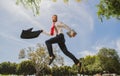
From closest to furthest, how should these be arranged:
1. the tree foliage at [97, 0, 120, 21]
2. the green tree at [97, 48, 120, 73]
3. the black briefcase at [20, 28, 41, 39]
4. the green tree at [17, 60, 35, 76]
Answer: the black briefcase at [20, 28, 41, 39] < the tree foliage at [97, 0, 120, 21] < the green tree at [17, 60, 35, 76] < the green tree at [97, 48, 120, 73]

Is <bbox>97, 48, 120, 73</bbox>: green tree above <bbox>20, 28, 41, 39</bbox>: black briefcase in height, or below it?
above

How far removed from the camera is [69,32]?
880cm

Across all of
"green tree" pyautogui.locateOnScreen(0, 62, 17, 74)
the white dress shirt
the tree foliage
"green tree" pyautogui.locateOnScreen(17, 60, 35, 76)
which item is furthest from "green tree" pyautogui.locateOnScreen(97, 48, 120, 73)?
the white dress shirt

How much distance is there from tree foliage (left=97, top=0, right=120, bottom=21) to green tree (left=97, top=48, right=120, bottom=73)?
11279cm

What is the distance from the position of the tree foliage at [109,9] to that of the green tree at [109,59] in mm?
112787

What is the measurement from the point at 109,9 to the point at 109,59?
116 meters

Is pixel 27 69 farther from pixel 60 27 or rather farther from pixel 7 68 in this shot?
pixel 60 27

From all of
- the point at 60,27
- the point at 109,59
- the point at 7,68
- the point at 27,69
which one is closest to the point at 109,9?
the point at 60,27

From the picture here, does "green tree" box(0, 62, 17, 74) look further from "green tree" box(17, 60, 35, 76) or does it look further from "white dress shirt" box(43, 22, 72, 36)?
"white dress shirt" box(43, 22, 72, 36)

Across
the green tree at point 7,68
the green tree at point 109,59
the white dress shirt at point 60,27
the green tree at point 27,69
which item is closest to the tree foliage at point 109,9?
the white dress shirt at point 60,27

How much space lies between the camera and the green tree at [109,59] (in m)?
153

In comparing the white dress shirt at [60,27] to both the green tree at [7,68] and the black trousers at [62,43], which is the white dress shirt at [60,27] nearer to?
the black trousers at [62,43]

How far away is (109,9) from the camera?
1556 inches

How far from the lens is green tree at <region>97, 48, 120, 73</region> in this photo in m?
153
